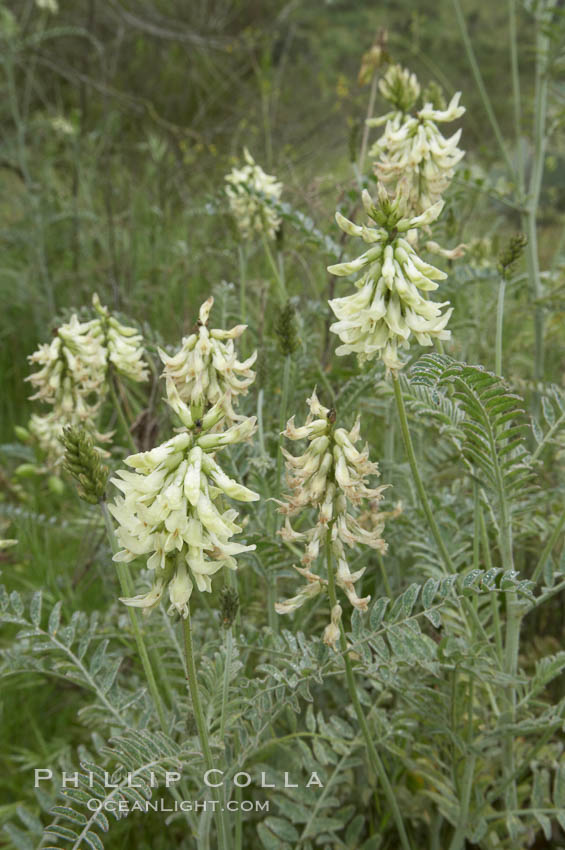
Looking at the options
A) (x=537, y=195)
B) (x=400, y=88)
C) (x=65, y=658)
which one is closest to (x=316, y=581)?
(x=65, y=658)

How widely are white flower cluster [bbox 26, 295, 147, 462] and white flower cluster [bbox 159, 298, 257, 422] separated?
1.38ft

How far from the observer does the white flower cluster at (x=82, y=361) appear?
5.98 ft

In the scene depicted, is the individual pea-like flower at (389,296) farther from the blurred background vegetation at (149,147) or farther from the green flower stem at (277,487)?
the blurred background vegetation at (149,147)

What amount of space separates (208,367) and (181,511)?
0.45 metres

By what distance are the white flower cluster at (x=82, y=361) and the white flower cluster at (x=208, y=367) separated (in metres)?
0.42

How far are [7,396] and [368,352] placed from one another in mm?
2584

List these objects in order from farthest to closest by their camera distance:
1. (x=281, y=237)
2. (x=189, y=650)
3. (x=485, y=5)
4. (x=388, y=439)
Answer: (x=485, y=5)
(x=281, y=237)
(x=388, y=439)
(x=189, y=650)

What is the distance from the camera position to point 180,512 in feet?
3.53

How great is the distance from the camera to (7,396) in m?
3.49

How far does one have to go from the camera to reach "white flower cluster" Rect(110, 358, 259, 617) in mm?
1074

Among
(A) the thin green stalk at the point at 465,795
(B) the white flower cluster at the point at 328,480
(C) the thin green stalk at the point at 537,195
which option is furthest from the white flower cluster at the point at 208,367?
(C) the thin green stalk at the point at 537,195

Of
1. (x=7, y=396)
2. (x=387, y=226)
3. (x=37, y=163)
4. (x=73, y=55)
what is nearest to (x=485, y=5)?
(x=73, y=55)

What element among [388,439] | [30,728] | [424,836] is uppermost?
[388,439]

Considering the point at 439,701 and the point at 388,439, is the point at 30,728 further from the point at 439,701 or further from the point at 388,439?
the point at 388,439
